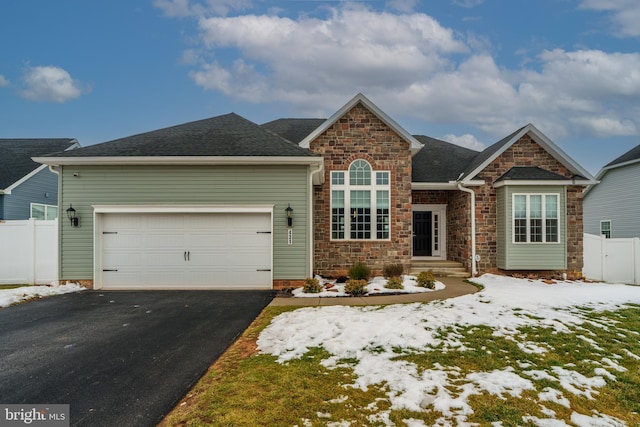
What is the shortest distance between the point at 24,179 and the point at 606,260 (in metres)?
24.0

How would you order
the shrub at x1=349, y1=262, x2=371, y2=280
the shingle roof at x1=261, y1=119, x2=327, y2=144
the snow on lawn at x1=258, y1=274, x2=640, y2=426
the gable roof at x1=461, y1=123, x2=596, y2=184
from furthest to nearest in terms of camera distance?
the shingle roof at x1=261, y1=119, x2=327, y2=144 → the gable roof at x1=461, y1=123, x2=596, y2=184 → the shrub at x1=349, y1=262, x2=371, y2=280 → the snow on lawn at x1=258, y1=274, x2=640, y2=426

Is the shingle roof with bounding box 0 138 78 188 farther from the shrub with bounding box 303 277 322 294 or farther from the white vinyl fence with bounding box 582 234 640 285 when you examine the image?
the white vinyl fence with bounding box 582 234 640 285

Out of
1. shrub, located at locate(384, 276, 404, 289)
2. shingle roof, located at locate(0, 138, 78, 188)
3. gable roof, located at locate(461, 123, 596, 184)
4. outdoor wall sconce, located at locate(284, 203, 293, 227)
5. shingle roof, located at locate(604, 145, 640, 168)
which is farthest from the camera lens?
shingle roof, located at locate(604, 145, 640, 168)

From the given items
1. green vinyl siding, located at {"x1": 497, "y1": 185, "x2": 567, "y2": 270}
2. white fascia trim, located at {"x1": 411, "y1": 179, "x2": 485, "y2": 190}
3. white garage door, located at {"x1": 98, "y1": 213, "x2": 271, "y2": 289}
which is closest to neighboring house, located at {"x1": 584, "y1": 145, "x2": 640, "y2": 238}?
green vinyl siding, located at {"x1": 497, "y1": 185, "x2": 567, "y2": 270}

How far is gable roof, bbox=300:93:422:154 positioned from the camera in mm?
11078

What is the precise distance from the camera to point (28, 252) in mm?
9633

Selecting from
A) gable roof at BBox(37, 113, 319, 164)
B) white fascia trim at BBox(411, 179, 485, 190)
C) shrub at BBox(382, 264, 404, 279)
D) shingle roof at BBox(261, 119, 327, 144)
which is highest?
shingle roof at BBox(261, 119, 327, 144)

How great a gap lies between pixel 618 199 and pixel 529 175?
353 inches

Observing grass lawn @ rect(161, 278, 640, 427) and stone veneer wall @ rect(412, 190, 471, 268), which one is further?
stone veneer wall @ rect(412, 190, 471, 268)

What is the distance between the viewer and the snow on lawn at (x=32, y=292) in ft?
25.7

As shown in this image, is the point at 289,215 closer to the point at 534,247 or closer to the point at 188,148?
the point at 188,148

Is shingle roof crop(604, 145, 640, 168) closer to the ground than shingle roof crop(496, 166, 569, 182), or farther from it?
farther from it

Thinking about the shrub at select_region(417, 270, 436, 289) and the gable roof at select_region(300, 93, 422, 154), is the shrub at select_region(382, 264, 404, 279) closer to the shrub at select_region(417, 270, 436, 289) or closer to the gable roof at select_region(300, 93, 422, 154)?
the shrub at select_region(417, 270, 436, 289)

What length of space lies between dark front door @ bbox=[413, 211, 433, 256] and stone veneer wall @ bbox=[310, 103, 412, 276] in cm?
251
